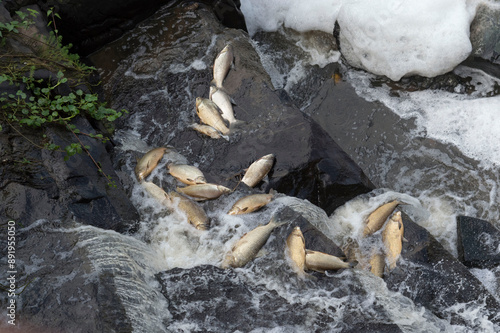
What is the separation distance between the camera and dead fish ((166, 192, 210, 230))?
14.8 feet

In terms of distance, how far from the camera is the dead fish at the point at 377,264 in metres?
4.18

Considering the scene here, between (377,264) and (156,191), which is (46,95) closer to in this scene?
(156,191)

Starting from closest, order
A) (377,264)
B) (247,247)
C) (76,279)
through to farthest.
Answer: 1. (76,279)
2. (247,247)
3. (377,264)

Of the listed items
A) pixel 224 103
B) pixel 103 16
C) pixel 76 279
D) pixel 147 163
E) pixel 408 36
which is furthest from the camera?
pixel 103 16

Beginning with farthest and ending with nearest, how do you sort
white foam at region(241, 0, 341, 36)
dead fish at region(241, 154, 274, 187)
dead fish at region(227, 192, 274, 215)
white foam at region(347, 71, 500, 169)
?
white foam at region(241, 0, 341, 36), white foam at region(347, 71, 500, 169), dead fish at region(241, 154, 274, 187), dead fish at region(227, 192, 274, 215)

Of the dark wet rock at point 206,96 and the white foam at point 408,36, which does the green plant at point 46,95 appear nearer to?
the dark wet rock at point 206,96

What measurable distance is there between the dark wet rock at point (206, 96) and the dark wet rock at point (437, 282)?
102 centimetres

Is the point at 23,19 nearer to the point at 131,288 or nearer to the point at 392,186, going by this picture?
the point at 131,288

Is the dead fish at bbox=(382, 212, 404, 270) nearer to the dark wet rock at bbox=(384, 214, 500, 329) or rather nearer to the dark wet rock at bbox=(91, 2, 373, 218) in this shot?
the dark wet rock at bbox=(384, 214, 500, 329)

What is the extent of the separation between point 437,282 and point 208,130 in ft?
9.26

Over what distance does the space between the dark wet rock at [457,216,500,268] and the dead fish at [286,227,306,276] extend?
1.87 metres

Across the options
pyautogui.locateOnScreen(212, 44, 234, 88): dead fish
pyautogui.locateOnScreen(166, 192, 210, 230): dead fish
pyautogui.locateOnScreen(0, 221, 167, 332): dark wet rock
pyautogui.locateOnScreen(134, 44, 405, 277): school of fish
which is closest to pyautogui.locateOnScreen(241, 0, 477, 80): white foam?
pyautogui.locateOnScreen(212, 44, 234, 88): dead fish

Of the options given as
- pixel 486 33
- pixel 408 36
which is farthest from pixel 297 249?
pixel 486 33

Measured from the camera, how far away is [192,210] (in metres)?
4.59
